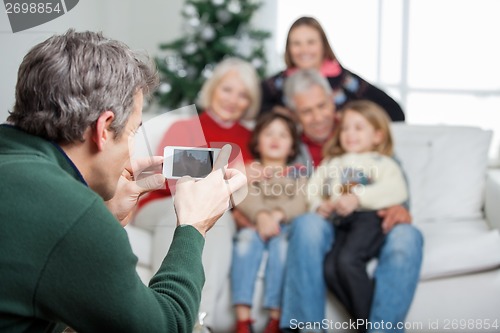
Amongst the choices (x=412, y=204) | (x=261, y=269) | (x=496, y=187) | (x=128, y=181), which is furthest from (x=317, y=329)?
(x=128, y=181)

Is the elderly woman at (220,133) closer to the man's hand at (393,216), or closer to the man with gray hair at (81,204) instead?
the man's hand at (393,216)

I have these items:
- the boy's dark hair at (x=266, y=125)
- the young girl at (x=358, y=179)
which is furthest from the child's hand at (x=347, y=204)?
the boy's dark hair at (x=266, y=125)

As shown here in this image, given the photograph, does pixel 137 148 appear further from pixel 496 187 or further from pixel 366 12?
pixel 366 12

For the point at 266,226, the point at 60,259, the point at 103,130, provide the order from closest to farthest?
the point at 60,259
the point at 103,130
the point at 266,226

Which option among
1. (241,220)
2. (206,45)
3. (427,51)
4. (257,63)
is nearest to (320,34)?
(241,220)

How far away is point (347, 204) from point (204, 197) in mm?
1479

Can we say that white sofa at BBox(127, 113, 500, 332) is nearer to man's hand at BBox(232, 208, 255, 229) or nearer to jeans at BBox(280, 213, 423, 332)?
jeans at BBox(280, 213, 423, 332)

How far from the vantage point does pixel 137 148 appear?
1.18 m

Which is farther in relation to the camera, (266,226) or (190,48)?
(190,48)

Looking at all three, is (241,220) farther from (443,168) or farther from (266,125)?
(443,168)

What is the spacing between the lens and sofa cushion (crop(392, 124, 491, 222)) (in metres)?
2.69

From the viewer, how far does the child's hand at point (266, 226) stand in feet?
7.95

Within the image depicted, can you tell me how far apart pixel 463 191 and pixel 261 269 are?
87cm

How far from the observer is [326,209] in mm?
2492
